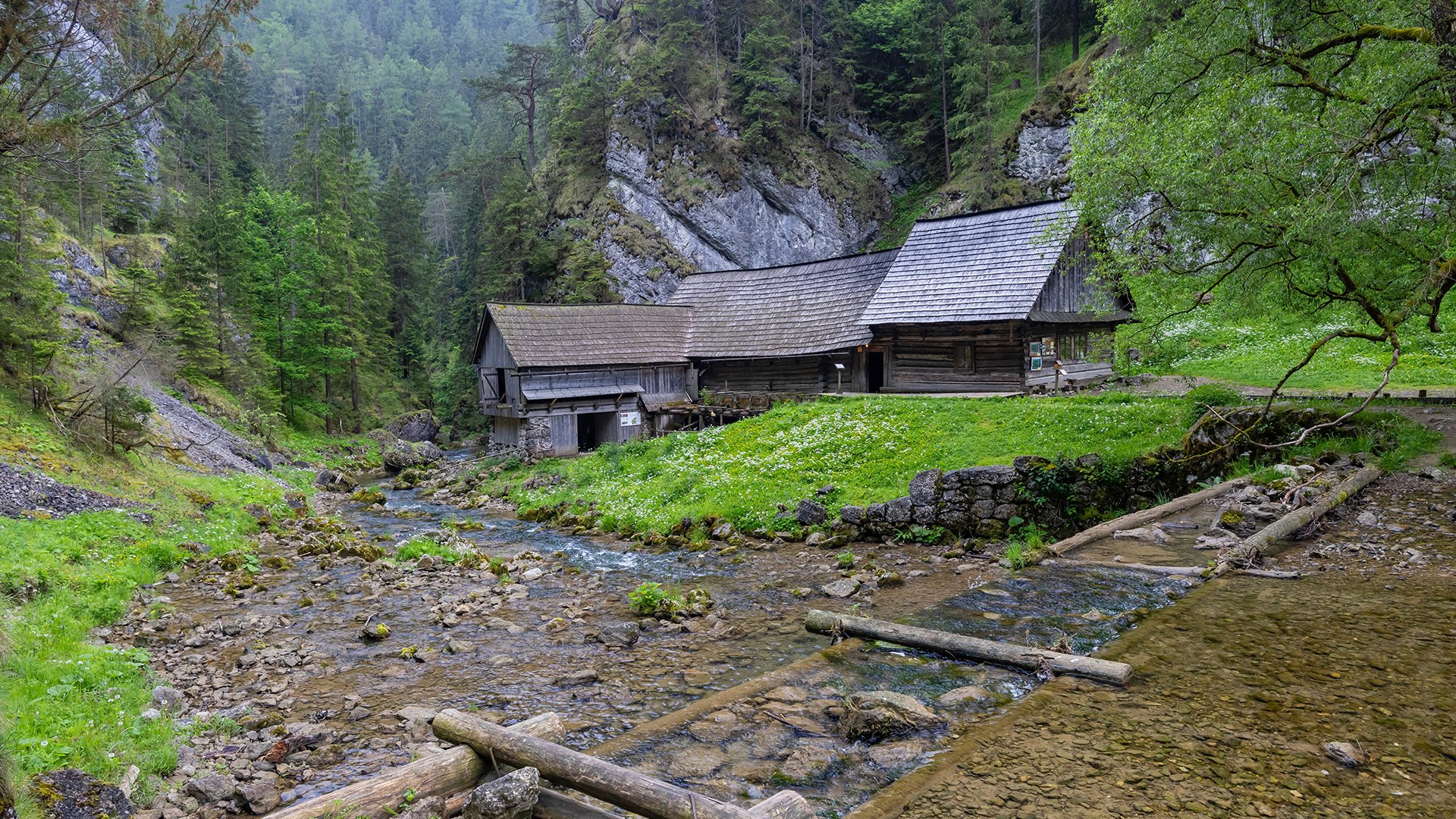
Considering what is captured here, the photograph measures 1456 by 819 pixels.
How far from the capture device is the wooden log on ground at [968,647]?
7605 millimetres

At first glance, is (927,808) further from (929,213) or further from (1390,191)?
(929,213)

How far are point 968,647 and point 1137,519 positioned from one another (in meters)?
7.06

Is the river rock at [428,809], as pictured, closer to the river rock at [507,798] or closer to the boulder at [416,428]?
the river rock at [507,798]

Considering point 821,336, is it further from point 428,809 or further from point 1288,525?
point 428,809

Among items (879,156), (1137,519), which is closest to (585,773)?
(1137,519)

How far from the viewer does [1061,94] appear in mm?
48906

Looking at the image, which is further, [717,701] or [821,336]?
[821,336]

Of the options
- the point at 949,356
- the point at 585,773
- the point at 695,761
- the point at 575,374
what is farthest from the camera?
the point at 575,374

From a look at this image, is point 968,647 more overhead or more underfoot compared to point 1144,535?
more underfoot

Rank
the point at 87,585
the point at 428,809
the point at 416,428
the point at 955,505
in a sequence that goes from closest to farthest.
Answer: the point at 428,809
the point at 87,585
the point at 955,505
the point at 416,428

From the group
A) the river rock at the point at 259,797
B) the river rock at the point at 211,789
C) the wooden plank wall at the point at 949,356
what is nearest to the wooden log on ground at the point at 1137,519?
the river rock at the point at 259,797

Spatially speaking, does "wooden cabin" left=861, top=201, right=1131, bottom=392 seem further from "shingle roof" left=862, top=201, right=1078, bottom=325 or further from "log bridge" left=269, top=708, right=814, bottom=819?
"log bridge" left=269, top=708, right=814, bottom=819

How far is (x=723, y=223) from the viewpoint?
5150 centimetres

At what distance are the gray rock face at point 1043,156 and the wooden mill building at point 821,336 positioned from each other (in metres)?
19.8
